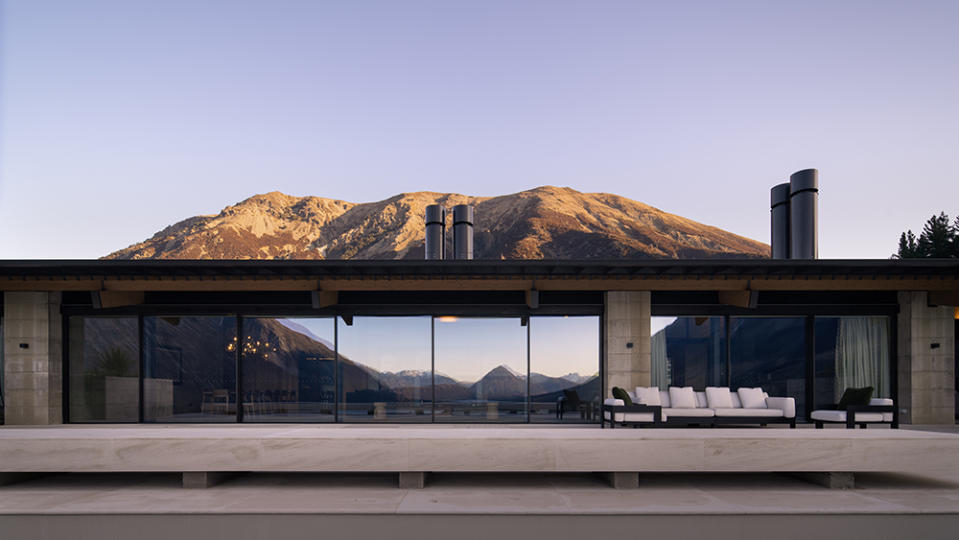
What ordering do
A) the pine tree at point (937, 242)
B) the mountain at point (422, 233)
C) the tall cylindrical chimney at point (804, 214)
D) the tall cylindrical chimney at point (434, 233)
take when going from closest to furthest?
1. the tall cylindrical chimney at point (804, 214)
2. the tall cylindrical chimney at point (434, 233)
3. the pine tree at point (937, 242)
4. the mountain at point (422, 233)

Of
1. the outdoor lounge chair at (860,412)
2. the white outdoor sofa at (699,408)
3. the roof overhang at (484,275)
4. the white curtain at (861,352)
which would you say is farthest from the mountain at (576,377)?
the white curtain at (861,352)

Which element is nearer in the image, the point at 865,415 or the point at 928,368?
the point at 865,415

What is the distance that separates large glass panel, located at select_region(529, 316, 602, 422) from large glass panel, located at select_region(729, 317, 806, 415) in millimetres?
2713

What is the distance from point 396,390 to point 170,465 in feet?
19.6

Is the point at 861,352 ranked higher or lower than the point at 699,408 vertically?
higher

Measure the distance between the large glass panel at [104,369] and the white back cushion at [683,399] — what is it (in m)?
10.1

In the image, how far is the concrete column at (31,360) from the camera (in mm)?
10602

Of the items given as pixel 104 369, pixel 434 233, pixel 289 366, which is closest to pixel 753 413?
pixel 434 233

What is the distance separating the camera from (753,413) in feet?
31.8

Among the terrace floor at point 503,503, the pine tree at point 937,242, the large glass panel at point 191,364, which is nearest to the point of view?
the terrace floor at point 503,503

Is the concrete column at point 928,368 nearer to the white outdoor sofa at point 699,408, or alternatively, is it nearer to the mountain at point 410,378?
the white outdoor sofa at point 699,408

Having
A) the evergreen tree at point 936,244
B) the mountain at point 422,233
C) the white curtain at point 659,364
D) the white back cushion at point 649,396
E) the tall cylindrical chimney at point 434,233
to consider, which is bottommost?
the white back cushion at point 649,396

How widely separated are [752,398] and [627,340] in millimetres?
2377

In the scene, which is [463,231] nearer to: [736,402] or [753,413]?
[736,402]
